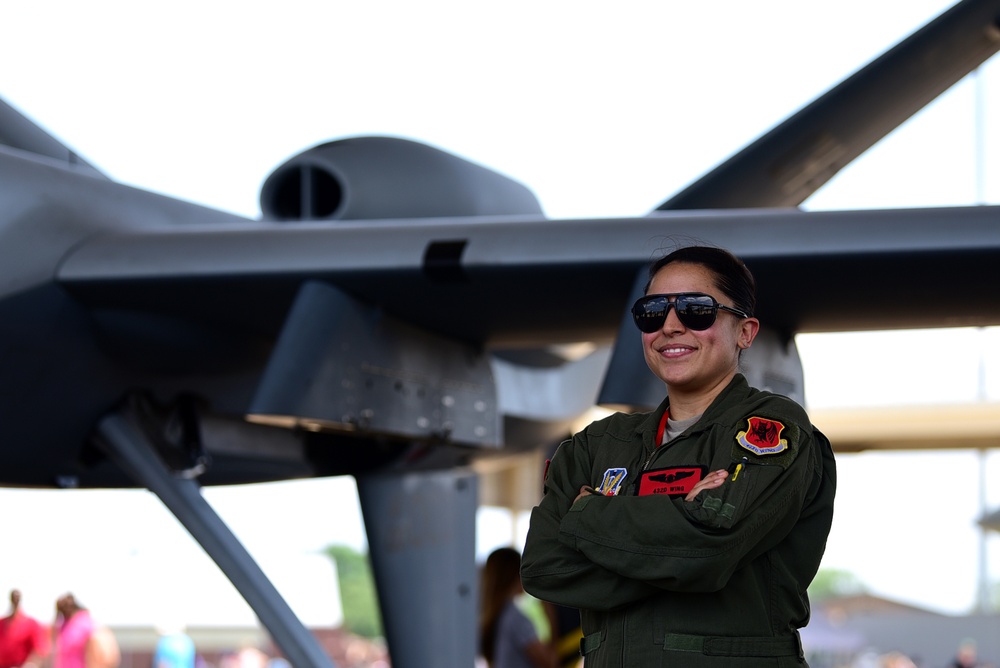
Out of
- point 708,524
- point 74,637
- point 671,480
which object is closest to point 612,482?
point 671,480

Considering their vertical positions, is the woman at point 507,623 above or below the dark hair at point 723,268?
below

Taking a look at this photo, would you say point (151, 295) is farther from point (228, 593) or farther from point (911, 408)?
point (228, 593)

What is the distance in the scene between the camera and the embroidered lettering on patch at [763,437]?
5.58 ft

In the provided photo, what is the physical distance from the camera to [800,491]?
1710mm

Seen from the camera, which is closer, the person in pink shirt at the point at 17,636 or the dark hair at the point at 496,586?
the dark hair at the point at 496,586

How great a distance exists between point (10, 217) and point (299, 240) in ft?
3.98

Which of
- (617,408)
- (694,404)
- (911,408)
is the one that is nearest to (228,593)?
(911,408)

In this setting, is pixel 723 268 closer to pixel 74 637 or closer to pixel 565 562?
pixel 565 562

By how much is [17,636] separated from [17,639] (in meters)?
0.02

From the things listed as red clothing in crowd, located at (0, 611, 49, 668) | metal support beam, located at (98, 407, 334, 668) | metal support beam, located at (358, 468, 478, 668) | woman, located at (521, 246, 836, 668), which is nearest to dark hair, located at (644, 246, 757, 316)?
woman, located at (521, 246, 836, 668)

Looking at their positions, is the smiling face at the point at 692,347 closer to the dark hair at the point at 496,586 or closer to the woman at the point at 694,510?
the woman at the point at 694,510

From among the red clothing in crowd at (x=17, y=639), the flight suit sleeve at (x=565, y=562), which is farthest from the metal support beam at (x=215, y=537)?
the flight suit sleeve at (x=565, y=562)

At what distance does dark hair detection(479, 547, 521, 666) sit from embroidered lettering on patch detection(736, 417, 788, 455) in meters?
3.23

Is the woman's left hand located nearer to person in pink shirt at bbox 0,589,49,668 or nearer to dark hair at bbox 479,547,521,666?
dark hair at bbox 479,547,521,666
